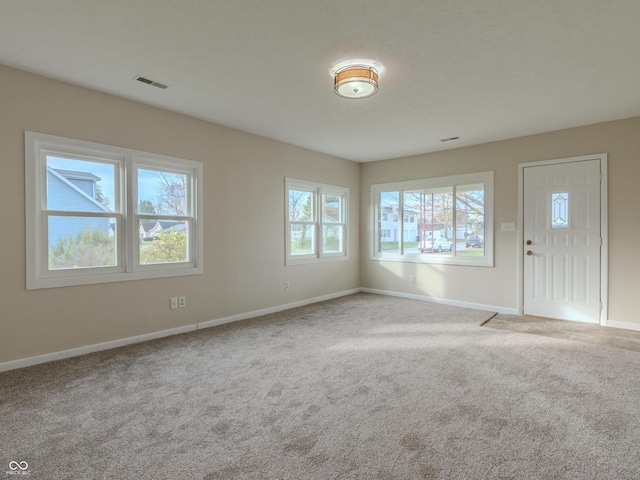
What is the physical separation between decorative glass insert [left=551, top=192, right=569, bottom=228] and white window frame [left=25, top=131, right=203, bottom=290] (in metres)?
4.67

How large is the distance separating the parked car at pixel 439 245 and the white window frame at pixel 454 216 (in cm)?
11

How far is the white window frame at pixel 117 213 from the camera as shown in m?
2.99

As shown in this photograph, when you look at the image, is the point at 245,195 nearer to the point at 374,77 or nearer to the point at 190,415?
the point at 374,77

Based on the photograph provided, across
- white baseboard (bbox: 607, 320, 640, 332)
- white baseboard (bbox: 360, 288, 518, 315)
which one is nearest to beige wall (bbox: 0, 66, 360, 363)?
white baseboard (bbox: 360, 288, 518, 315)

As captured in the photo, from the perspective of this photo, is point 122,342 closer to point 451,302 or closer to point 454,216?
point 451,302

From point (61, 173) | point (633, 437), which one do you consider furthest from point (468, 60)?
point (61, 173)

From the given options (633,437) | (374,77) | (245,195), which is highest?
(374,77)

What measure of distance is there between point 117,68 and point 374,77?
219 cm

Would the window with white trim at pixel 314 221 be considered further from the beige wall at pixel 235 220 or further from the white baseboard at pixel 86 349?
the white baseboard at pixel 86 349

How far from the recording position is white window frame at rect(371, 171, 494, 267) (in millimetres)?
5176

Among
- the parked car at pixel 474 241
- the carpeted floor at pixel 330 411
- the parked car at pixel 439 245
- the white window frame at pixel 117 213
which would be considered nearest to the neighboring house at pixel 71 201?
the white window frame at pixel 117 213

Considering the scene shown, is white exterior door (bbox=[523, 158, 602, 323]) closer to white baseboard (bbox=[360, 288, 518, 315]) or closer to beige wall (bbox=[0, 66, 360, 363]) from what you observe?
white baseboard (bbox=[360, 288, 518, 315])

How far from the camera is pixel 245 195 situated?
4691 mm

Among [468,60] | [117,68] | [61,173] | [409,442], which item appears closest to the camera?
[409,442]
